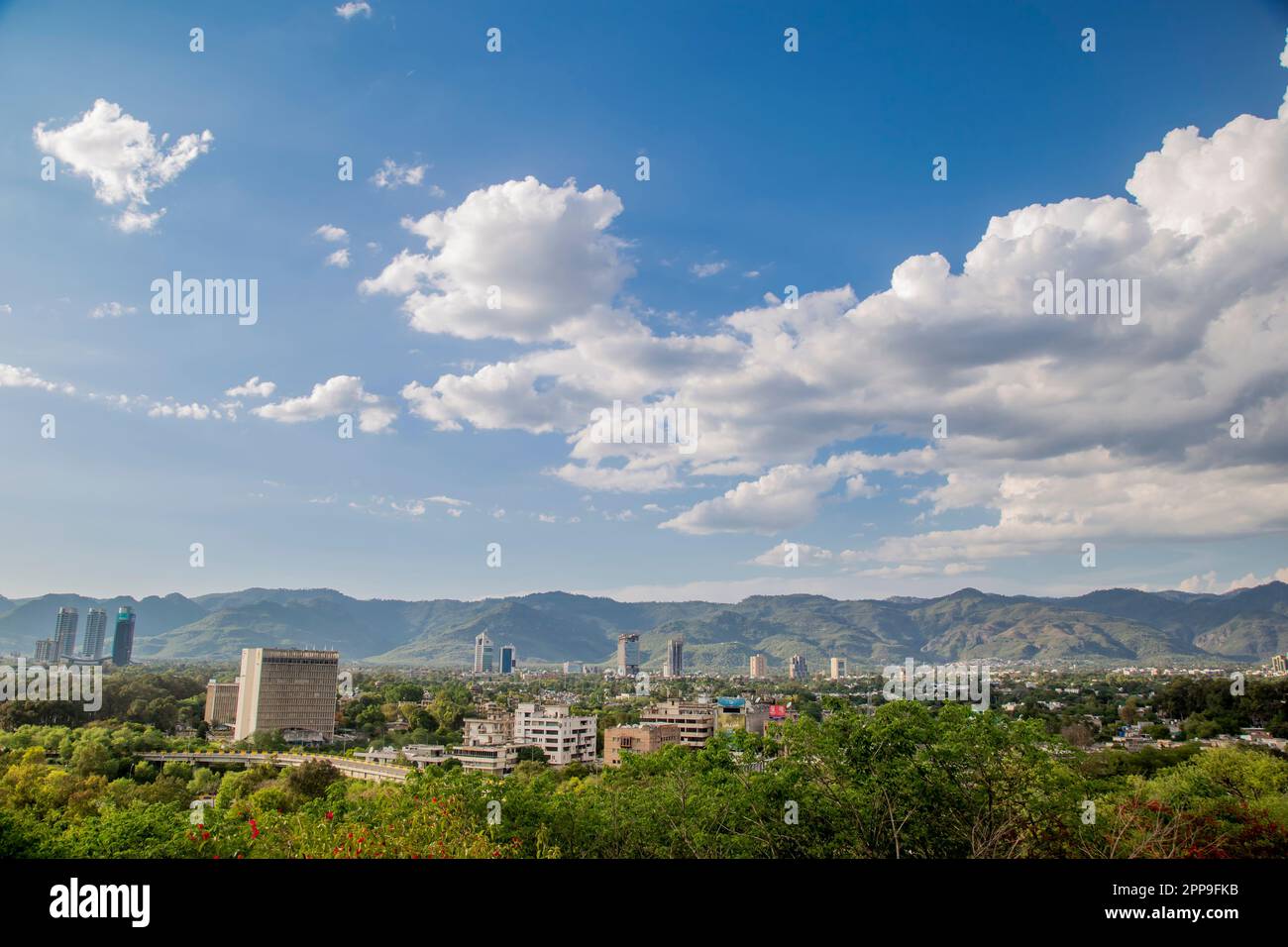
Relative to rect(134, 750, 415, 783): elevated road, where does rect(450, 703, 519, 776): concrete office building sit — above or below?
below

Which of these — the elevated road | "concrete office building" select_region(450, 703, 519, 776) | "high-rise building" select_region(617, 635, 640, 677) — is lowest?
"high-rise building" select_region(617, 635, 640, 677)

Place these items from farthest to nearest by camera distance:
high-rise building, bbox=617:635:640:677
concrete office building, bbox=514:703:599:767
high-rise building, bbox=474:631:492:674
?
high-rise building, bbox=617:635:640:677 → high-rise building, bbox=474:631:492:674 → concrete office building, bbox=514:703:599:767

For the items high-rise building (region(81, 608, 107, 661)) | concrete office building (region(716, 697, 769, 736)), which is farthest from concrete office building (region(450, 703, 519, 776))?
high-rise building (region(81, 608, 107, 661))

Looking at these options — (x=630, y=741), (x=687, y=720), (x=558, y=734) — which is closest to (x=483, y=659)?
(x=687, y=720)

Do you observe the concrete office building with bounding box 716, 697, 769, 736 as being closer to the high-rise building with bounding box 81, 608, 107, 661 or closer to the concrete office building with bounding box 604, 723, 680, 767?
the concrete office building with bounding box 604, 723, 680, 767

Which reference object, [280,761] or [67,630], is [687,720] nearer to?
[280,761]
